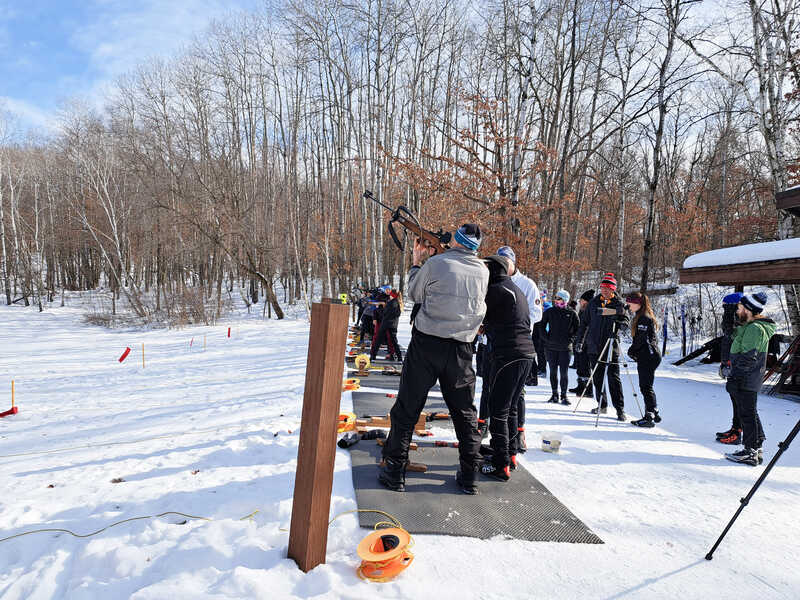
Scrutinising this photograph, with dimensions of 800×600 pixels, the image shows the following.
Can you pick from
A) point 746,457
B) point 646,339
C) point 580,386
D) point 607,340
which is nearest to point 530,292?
point 607,340

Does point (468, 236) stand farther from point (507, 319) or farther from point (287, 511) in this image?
point (287, 511)

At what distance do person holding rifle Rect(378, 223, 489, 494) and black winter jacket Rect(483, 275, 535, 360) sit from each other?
1.17 ft

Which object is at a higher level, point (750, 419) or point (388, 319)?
point (388, 319)

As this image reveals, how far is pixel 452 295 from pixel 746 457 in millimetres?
3848

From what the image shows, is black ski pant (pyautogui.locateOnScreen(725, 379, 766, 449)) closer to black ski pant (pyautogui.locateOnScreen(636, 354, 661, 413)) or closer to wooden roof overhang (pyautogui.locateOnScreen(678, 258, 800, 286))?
black ski pant (pyautogui.locateOnScreen(636, 354, 661, 413))

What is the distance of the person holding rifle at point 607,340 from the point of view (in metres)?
5.95

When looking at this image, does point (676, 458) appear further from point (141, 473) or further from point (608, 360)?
point (141, 473)

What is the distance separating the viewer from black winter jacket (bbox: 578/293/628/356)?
6.00m

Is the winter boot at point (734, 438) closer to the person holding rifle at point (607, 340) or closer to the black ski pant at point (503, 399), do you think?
the person holding rifle at point (607, 340)

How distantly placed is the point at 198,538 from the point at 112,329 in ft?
68.9

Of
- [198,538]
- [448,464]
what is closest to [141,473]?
[198,538]

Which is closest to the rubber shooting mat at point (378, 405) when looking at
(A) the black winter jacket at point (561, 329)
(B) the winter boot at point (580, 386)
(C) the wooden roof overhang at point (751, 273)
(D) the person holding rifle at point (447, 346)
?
(D) the person holding rifle at point (447, 346)

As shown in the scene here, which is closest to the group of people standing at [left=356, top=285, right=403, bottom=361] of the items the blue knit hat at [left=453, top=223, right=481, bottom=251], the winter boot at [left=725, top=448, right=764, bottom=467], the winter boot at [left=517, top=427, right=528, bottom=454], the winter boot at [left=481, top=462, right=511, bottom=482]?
the winter boot at [left=517, top=427, right=528, bottom=454]

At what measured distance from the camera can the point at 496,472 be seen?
11.7 feet
